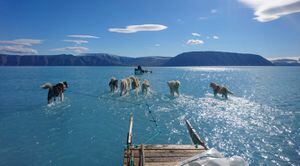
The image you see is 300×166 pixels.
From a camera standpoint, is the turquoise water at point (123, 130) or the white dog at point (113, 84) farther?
the white dog at point (113, 84)

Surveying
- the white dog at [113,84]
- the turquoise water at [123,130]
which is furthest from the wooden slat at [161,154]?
the white dog at [113,84]

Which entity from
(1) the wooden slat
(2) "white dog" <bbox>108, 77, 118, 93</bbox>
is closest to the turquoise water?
(1) the wooden slat

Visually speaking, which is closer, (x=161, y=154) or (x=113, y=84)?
(x=161, y=154)

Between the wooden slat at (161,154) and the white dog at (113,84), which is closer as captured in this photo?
the wooden slat at (161,154)

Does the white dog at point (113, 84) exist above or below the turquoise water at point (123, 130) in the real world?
above

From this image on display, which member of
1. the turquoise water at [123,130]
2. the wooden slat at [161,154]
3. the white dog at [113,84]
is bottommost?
the turquoise water at [123,130]

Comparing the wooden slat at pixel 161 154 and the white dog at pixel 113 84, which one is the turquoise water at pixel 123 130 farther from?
the white dog at pixel 113 84

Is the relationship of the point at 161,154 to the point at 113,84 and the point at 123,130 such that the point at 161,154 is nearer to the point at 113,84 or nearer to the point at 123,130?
the point at 123,130

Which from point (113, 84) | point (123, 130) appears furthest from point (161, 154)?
point (113, 84)

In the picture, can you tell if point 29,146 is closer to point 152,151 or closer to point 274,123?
point 152,151

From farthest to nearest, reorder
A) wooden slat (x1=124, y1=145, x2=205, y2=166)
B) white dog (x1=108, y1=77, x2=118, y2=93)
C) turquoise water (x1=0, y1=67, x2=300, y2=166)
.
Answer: white dog (x1=108, y1=77, x2=118, y2=93) → turquoise water (x1=0, y1=67, x2=300, y2=166) → wooden slat (x1=124, y1=145, x2=205, y2=166)

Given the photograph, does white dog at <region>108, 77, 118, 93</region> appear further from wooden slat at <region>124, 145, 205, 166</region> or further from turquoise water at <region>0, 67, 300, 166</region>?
wooden slat at <region>124, 145, 205, 166</region>

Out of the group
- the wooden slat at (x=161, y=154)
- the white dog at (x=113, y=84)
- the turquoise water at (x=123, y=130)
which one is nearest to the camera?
the wooden slat at (x=161, y=154)

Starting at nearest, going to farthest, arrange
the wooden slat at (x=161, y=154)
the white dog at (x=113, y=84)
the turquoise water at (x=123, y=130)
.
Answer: the wooden slat at (x=161, y=154) < the turquoise water at (x=123, y=130) < the white dog at (x=113, y=84)
